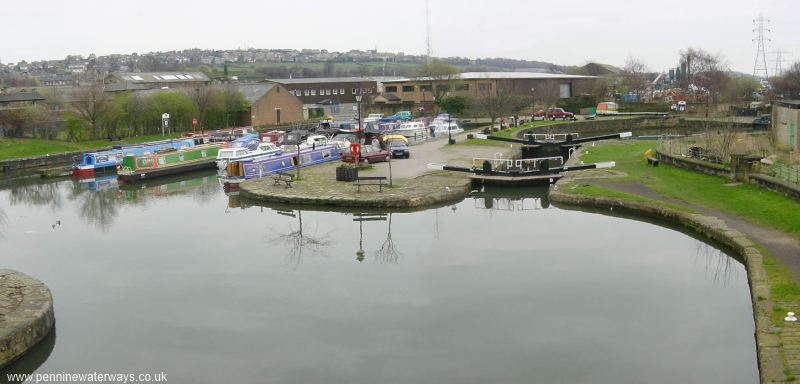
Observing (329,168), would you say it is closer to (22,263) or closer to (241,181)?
(241,181)

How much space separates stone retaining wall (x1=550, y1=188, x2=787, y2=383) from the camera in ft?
35.0

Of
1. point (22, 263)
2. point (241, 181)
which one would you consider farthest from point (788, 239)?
point (241, 181)

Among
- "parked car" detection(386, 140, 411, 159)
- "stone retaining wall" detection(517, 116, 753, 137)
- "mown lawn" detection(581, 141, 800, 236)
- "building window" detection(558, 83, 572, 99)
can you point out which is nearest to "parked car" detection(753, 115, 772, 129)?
"stone retaining wall" detection(517, 116, 753, 137)

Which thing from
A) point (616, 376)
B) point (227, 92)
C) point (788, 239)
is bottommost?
point (616, 376)

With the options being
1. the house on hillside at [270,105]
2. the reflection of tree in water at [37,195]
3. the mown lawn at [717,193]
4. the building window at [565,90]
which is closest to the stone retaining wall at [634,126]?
the building window at [565,90]

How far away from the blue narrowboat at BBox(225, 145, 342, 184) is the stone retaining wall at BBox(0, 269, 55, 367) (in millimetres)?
15058

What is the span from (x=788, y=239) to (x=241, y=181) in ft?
67.7

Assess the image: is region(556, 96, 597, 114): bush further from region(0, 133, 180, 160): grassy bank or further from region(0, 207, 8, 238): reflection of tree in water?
region(0, 207, 8, 238): reflection of tree in water

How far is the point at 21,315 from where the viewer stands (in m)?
13.3

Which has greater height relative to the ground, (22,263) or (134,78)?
(134,78)

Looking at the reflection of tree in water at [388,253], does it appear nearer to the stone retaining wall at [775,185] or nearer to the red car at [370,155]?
the stone retaining wall at [775,185]

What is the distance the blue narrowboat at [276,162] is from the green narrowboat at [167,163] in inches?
221

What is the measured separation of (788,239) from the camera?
1670 cm

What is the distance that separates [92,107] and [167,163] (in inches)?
610
